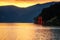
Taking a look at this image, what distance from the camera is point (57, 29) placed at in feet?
5.76

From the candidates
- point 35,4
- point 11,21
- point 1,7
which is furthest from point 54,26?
point 1,7

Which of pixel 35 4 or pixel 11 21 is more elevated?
pixel 35 4

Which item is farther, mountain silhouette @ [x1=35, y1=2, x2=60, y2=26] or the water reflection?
mountain silhouette @ [x1=35, y1=2, x2=60, y2=26]

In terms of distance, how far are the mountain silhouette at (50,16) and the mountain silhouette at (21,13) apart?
0.11ft

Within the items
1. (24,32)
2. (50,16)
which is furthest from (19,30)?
(50,16)

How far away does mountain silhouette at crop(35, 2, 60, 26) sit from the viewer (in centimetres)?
175

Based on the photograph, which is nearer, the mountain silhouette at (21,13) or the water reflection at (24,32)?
the water reflection at (24,32)

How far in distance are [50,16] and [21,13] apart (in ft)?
0.87

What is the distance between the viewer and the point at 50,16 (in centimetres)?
176

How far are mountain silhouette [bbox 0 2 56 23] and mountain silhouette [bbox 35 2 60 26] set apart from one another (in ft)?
0.11

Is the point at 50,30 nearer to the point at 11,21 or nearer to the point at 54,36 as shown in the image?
the point at 54,36

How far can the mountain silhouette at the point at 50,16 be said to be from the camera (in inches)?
69.0

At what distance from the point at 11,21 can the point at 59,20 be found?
0.44 m

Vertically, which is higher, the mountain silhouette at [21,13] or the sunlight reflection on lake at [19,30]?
the mountain silhouette at [21,13]
